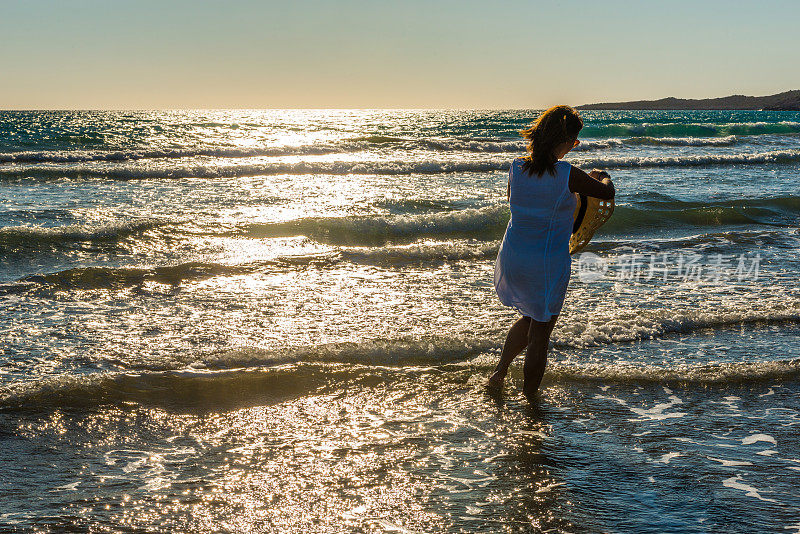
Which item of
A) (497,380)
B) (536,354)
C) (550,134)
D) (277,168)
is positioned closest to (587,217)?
(550,134)

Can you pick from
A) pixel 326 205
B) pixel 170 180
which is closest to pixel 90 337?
pixel 326 205

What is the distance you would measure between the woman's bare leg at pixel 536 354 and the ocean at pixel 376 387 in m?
0.13

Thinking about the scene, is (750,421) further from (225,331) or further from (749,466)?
(225,331)

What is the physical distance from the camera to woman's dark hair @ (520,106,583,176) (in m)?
4.04

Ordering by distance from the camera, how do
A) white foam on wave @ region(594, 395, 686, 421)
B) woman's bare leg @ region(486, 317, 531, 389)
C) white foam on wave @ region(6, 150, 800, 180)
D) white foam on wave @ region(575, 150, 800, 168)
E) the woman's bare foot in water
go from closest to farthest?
1. white foam on wave @ region(594, 395, 686, 421)
2. woman's bare leg @ region(486, 317, 531, 389)
3. the woman's bare foot in water
4. white foam on wave @ region(6, 150, 800, 180)
5. white foam on wave @ region(575, 150, 800, 168)

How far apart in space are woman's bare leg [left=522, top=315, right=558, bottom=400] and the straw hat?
500mm

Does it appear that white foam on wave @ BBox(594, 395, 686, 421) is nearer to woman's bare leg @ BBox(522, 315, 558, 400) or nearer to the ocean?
the ocean

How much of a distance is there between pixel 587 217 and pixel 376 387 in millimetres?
1732

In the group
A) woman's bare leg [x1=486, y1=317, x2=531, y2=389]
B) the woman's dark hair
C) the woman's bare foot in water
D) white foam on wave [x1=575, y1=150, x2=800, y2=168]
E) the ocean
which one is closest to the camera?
the ocean

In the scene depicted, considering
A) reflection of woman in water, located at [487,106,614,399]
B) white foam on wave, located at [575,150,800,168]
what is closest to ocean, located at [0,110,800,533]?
reflection of woman in water, located at [487,106,614,399]

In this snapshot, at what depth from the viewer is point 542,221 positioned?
4168mm

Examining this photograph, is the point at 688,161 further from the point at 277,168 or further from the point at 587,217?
the point at 587,217

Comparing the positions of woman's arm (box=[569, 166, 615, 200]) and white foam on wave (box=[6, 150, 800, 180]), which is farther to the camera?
white foam on wave (box=[6, 150, 800, 180])

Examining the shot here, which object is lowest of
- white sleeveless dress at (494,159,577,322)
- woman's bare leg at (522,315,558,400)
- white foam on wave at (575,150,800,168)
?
woman's bare leg at (522,315,558,400)
